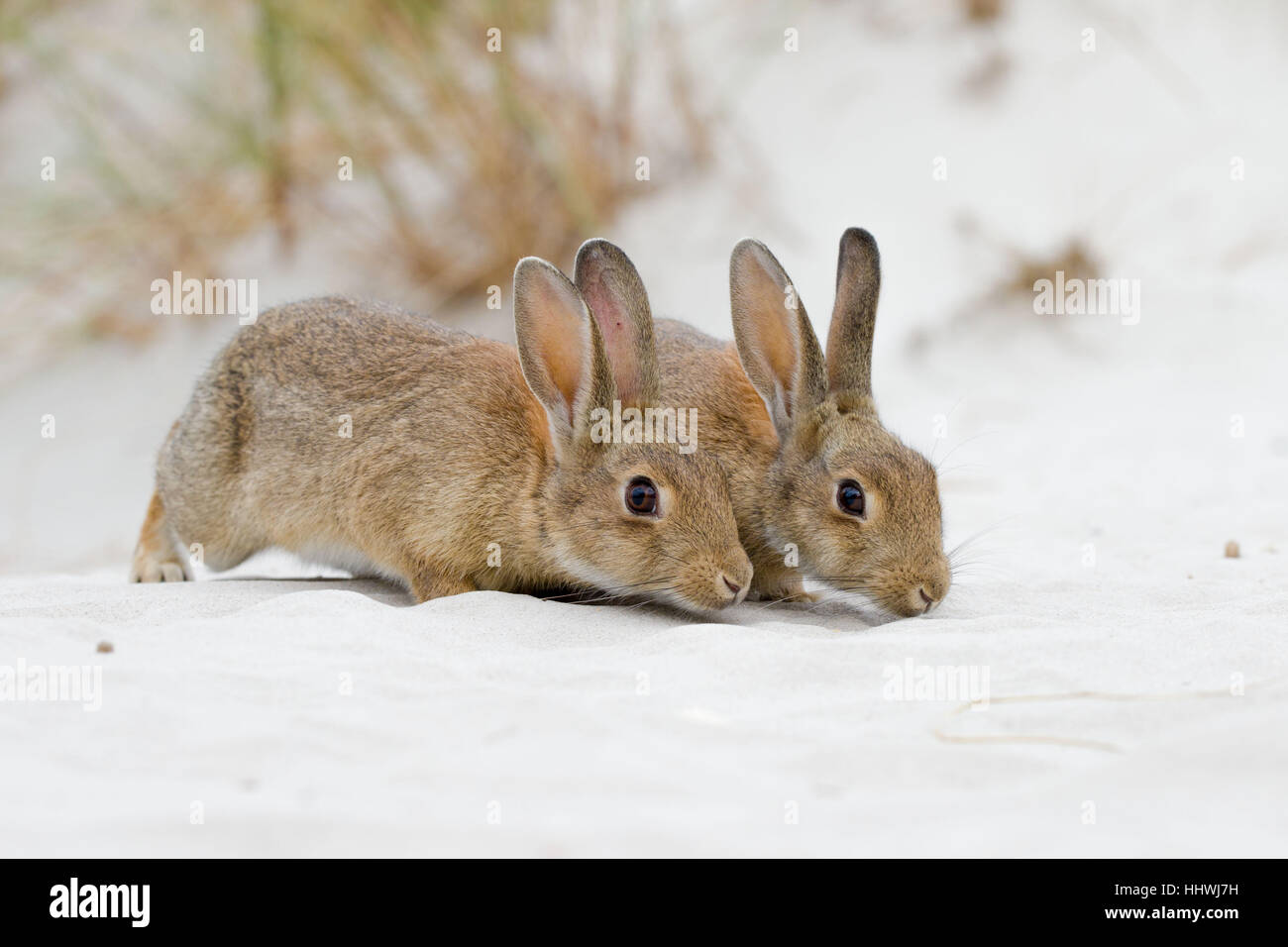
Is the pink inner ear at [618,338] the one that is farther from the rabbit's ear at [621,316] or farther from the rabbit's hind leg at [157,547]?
the rabbit's hind leg at [157,547]

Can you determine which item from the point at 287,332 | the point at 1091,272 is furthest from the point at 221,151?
the point at 1091,272

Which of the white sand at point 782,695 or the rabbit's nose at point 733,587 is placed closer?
the white sand at point 782,695

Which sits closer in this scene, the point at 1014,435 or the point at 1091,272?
the point at 1014,435

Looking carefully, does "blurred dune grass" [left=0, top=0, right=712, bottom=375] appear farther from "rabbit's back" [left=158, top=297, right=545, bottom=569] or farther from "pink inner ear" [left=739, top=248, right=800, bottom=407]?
"pink inner ear" [left=739, top=248, right=800, bottom=407]

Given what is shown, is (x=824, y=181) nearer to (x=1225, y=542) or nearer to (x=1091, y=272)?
(x=1091, y=272)

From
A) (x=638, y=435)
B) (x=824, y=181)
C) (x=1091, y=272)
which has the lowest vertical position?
(x=638, y=435)

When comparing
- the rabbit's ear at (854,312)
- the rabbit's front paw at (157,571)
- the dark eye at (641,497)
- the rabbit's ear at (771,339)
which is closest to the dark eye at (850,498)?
the rabbit's ear at (771,339)

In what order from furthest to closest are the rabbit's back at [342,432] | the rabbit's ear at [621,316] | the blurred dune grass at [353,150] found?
the blurred dune grass at [353,150], the rabbit's back at [342,432], the rabbit's ear at [621,316]
